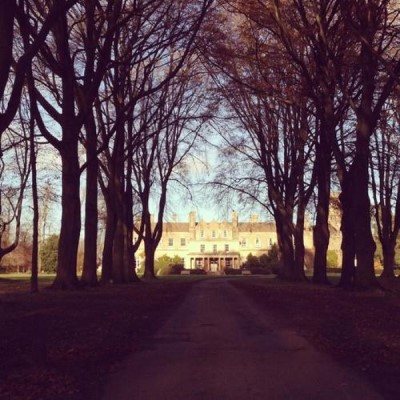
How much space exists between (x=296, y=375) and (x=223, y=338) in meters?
3.72

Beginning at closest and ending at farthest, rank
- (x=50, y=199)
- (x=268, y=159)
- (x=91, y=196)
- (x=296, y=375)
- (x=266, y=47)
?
(x=296, y=375), (x=266, y=47), (x=91, y=196), (x=268, y=159), (x=50, y=199)

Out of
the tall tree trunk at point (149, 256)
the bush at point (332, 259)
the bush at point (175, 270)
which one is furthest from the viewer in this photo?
the bush at point (332, 259)

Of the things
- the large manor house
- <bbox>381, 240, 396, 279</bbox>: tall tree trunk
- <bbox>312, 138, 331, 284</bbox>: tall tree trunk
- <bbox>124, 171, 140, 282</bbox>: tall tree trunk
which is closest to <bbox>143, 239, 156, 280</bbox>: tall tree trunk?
<bbox>124, 171, 140, 282</bbox>: tall tree trunk

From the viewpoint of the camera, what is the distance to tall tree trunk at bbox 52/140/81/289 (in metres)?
22.9

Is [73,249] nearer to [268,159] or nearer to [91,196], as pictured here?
[91,196]

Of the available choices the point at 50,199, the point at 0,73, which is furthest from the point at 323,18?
the point at 50,199

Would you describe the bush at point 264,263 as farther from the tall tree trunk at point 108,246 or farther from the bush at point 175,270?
the tall tree trunk at point 108,246

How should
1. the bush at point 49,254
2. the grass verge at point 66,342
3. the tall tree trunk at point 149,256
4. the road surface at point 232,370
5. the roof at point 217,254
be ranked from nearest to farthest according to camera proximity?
the road surface at point 232,370 < the grass verge at point 66,342 < the tall tree trunk at point 149,256 < the bush at point 49,254 < the roof at point 217,254

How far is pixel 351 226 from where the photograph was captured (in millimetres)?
26594

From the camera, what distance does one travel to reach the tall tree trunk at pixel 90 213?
27.2 meters

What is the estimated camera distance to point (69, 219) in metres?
23.0

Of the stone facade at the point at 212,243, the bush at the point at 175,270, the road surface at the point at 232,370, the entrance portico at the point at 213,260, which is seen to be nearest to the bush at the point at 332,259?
the stone facade at the point at 212,243

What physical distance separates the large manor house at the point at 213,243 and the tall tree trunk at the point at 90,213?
8386 cm

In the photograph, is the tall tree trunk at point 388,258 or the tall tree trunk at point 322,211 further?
the tall tree trunk at point 388,258
